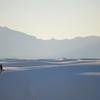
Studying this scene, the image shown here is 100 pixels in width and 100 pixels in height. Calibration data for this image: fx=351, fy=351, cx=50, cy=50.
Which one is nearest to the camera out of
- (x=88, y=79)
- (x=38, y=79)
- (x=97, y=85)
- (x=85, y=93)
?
(x=85, y=93)

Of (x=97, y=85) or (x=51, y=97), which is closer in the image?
(x=51, y=97)

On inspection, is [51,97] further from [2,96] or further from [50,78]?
[50,78]

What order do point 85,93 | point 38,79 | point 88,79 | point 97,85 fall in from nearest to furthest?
point 85,93
point 97,85
point 88,79
point 38,79

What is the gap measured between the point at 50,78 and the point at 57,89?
10.9 feet

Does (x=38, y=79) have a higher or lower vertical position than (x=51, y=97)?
higher

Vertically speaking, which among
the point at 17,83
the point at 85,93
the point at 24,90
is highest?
the point at 17,83

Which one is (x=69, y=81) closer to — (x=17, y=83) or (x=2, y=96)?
(x=17, y=83)

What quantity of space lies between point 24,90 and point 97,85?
346cm

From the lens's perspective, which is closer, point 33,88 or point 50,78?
point 33,88

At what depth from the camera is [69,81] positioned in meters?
18.0

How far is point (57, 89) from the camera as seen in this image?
1631cm

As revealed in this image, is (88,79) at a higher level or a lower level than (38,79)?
lower

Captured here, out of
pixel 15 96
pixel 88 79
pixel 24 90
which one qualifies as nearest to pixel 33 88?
pixel 24 90

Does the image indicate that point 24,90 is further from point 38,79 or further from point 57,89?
point 38,79
